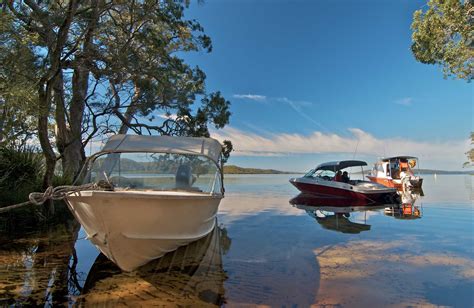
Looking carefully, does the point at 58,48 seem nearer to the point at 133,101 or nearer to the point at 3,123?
the point at 3,123

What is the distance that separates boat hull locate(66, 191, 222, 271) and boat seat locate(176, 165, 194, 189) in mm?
1042

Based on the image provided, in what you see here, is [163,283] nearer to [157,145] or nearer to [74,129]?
[157,145]

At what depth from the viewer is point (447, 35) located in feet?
42.8

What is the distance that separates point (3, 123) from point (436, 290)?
39.2 feet

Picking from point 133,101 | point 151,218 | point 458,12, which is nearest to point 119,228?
point 151,218

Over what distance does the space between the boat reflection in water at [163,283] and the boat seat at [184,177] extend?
5.02ft

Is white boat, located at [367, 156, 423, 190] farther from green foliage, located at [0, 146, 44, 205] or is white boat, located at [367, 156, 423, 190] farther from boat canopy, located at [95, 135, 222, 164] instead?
green foliage, located at [0, 146, 44, 205]

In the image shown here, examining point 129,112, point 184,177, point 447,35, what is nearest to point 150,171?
point 184,177

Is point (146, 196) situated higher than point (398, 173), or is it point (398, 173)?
point (398, 173)

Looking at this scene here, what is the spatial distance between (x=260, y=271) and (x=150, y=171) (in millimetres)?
3143

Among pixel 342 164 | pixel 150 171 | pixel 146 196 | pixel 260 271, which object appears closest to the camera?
pixel 146 196

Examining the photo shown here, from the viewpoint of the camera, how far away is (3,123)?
30.9 ft

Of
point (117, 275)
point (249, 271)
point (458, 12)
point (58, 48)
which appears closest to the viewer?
point (117, 275)

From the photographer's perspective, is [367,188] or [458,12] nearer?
[458,12]
